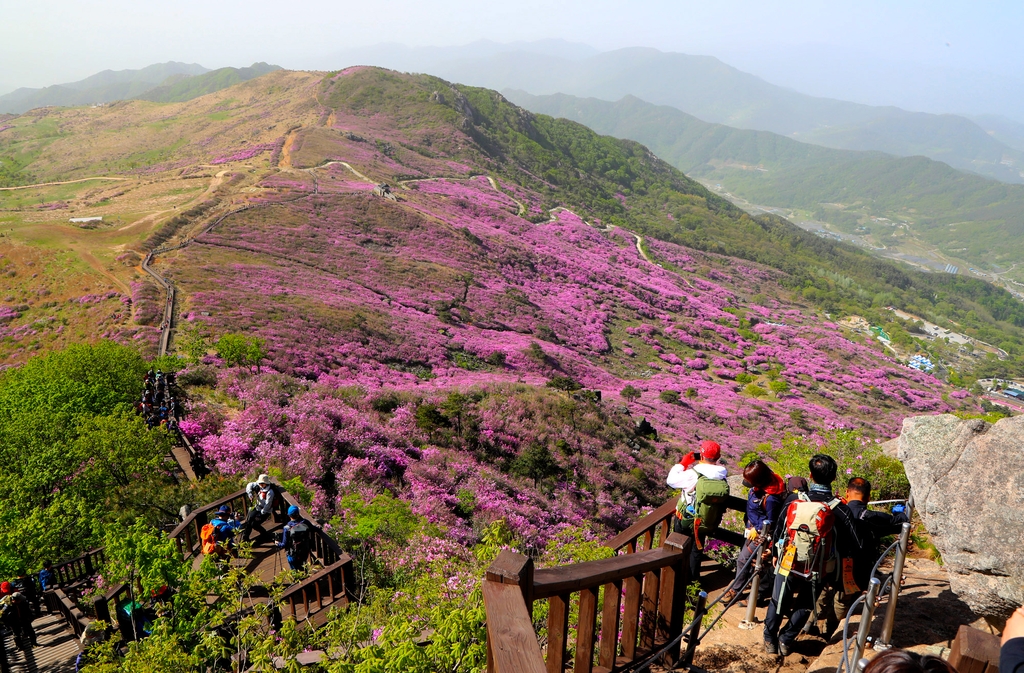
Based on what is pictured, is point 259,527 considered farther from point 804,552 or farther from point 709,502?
point 804,552

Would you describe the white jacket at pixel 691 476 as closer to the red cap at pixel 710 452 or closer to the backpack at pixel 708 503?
the backpack at pixel 708 503

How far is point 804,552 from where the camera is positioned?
15.9ft

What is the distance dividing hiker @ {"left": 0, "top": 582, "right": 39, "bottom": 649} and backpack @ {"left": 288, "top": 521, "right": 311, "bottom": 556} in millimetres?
5271

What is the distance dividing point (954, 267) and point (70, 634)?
233 meters

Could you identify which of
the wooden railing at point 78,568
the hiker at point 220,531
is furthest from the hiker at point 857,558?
the wooden railing at point 78,568

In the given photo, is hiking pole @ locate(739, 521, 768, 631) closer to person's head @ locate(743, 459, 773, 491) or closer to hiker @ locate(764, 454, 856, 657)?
hiker @ locate(764, 454, 856, 657)

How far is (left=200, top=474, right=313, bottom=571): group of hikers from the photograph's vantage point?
28.1ft

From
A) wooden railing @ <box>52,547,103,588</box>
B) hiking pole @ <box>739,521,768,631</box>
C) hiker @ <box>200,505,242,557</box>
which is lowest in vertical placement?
wooden railing @ <box>52,547,103,588</box>

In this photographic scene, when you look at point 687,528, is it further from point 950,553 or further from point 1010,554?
point 1010,554

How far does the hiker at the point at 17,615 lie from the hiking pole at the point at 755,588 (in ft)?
38.7

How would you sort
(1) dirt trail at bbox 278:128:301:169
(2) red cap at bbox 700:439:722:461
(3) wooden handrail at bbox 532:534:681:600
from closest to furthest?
(3) wooden handrail at bbox 532:534:681:600
(2) red cap at bbox 700:439:722:461
(1) dirt trail at bbox 278:128:301:169

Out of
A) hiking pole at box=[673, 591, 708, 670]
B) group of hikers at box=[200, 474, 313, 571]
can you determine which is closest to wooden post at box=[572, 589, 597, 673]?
hiking pole at box=[673, 591, 708, 670]

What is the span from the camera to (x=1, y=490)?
35.0 ft

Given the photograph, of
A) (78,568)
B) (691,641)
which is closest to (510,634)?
(691,641)
